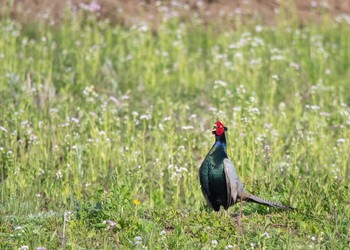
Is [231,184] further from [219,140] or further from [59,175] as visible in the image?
[59,175]

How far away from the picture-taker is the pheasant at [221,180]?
665 cm

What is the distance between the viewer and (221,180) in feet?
22.0

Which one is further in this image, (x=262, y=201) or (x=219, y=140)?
(x=219, y=140)

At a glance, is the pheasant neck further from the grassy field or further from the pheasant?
the grassy field

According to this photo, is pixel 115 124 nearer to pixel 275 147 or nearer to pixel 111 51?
pixel 275 147

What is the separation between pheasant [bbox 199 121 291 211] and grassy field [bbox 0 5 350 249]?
0.16 m

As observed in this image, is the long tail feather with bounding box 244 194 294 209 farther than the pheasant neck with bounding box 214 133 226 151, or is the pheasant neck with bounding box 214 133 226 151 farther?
the pheasant neck with bounding box 214 133 226 151

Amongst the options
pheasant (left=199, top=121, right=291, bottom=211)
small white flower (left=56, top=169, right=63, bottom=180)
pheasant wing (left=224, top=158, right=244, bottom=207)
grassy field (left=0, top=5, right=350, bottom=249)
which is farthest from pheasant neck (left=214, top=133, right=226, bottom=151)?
small white flower (left=56, top=169, right=63, bottom=180)

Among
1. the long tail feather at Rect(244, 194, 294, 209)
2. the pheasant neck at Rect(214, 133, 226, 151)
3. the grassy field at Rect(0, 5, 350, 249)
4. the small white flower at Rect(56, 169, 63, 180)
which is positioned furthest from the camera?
the small white flower at Rect(56, 169, 63, 180)

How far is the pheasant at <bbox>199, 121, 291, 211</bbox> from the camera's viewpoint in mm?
6648

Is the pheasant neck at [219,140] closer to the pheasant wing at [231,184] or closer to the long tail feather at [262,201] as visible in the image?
the pheasant wing at [231,184]

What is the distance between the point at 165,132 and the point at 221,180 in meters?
1.95

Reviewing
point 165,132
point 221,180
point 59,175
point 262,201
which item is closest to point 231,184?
point 221,180

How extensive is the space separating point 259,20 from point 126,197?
23.1 ft
